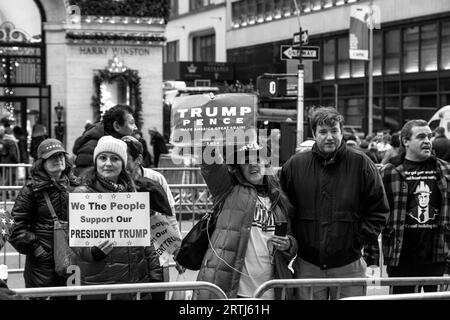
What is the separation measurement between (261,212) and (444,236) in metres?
1.73

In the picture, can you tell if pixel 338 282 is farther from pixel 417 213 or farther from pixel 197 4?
Answer: pixel 197 4

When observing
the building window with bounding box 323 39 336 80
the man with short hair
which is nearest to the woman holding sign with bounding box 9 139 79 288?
the man with short hair

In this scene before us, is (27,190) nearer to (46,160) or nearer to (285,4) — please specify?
(46,160)

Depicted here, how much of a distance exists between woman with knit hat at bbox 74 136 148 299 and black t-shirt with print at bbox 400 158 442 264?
2126 millimetres

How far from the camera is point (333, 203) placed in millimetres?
6320

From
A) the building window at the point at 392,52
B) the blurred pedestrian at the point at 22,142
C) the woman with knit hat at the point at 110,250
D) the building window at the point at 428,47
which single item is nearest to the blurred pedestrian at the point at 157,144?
the blurred pedestrian at the point at 22,142

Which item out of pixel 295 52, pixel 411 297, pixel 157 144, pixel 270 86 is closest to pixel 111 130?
pixel 411 297

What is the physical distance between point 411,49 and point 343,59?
6.22 m

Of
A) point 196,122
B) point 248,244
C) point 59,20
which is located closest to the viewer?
point 248,244

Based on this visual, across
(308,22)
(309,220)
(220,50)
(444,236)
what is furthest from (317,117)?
(220,50)

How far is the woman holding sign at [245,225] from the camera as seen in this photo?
6.05 meters

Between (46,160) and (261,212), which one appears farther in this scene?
(46,160)

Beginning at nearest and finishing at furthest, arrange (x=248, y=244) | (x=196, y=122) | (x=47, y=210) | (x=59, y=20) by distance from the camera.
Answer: (x=248, y=244) → (x=47, y=210) → (x=196, y=122) → (x=59, y=20)

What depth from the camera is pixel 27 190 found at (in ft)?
23.3
